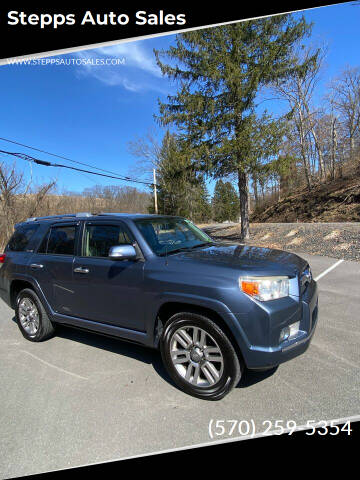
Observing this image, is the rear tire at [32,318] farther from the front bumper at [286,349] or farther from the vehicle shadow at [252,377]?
the front bumper at [286,349]

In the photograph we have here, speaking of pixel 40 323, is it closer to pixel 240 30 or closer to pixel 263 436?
pixel 263 436

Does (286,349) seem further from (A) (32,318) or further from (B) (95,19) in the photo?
(B) (95,19)

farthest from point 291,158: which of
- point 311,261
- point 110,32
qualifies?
point 110,32

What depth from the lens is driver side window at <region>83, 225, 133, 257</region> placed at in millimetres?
3309

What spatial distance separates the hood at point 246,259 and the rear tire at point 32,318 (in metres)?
2.29

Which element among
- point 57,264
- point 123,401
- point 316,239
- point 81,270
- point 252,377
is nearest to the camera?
point 123,401

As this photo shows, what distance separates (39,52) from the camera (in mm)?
6605

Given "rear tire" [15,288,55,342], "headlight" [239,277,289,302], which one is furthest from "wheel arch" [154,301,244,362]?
"rear tire" [15,288,55,342]

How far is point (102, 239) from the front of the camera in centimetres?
345

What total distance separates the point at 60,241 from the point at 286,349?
10.1 ft

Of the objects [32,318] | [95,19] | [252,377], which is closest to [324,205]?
[95,19]

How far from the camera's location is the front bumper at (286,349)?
93.5 inches

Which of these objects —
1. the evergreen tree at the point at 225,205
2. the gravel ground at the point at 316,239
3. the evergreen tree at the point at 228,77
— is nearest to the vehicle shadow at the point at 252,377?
the gravel ground at the point at 316,239

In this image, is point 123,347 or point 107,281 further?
point 123,347
